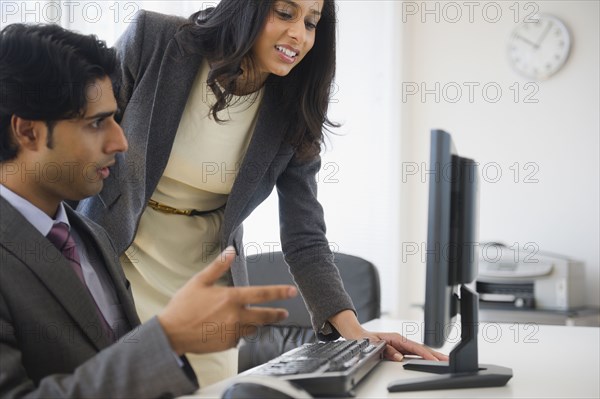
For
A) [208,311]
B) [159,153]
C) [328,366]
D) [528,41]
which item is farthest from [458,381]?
[528,41]

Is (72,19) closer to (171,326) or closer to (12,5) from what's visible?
(12,5)

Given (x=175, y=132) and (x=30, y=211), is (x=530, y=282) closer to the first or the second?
(x=175, y=132)

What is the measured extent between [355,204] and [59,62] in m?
2.88

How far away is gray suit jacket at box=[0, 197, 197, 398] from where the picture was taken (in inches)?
31.5

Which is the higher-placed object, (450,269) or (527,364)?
(450,269)

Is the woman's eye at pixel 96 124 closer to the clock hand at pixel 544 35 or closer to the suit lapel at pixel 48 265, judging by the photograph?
the suit lapel at pixel 48 265

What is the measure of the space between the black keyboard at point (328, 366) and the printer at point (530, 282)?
89.8 inches

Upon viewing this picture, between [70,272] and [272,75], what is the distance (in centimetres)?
82

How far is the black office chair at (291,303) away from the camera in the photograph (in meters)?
2.13

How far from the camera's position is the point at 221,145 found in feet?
5.36

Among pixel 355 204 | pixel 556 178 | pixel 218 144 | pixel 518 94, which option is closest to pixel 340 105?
pixel 355 204

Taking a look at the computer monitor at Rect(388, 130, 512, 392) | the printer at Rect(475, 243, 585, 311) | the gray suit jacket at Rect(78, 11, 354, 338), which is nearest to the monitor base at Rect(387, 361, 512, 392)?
the computer monitor at Rect(388, 130, 512, 392)

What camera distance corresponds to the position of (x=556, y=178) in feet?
12.5

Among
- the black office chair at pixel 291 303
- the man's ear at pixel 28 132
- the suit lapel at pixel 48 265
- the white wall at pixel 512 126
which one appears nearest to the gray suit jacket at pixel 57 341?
the suit lapel at pixel 48 265
